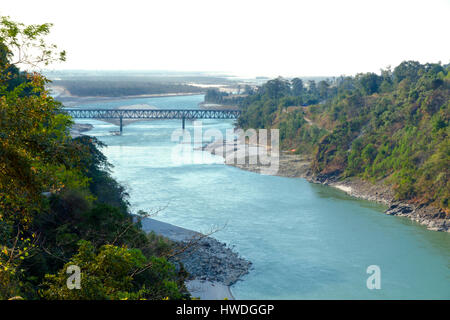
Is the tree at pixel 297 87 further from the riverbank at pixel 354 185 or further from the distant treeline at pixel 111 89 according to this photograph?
the distant treeline at pixel 111 89

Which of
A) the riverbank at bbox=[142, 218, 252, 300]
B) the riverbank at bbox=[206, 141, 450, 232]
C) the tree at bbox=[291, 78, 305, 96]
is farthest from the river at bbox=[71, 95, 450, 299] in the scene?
the tree at bbox=[291, 78, 305, 96]

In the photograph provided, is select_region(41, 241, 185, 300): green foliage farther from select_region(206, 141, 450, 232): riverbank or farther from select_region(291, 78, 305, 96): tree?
select_region(291, 78, 305, 96): tree

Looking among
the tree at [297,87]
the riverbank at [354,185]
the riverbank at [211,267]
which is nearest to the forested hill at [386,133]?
the riverbank at [354,185]

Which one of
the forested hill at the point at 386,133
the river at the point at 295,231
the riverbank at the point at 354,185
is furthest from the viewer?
the forested hill at the point at 386,133

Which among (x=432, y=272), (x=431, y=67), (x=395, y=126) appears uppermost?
(x=431, y=67)

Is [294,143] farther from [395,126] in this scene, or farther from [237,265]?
[237,265]
